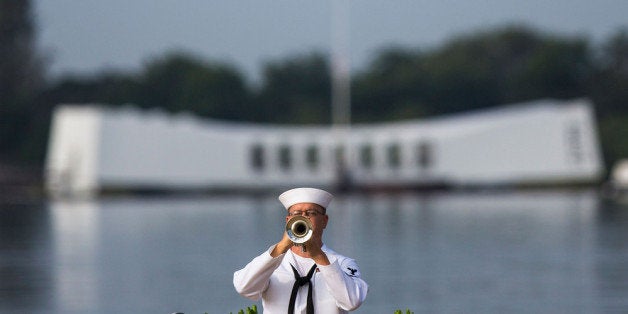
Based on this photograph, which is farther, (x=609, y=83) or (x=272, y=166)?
(x=609, y=83)

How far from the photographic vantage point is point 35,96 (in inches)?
4129

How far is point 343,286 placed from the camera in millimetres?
7277

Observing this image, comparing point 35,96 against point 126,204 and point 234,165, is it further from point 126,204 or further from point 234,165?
point 126,204

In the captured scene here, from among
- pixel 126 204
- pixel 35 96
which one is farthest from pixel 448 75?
pixel 126 204

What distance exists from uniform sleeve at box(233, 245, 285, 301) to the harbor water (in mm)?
10351

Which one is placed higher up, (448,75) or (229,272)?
(448,75)

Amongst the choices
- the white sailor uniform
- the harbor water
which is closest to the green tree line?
the harbor water

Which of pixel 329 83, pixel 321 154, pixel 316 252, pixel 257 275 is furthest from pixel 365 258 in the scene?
pixel 329 83

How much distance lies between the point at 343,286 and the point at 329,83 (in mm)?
99686

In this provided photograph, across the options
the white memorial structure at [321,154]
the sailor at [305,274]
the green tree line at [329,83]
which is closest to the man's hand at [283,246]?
the sailor at [305,274]

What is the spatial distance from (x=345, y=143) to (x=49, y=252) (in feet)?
178

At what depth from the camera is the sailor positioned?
725 centimetres

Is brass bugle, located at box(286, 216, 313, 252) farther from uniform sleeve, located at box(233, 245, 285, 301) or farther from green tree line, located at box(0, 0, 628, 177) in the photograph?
green tree line, located at box(0, 0, 628, 177)

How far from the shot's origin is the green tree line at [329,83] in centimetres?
9962
